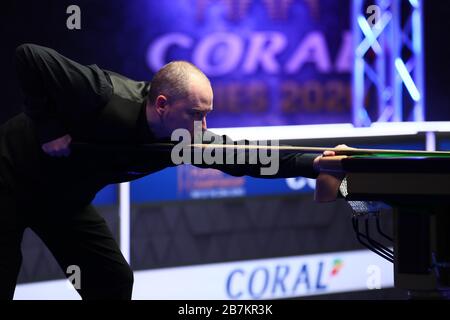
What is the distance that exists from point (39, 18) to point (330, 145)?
1923 millimetres

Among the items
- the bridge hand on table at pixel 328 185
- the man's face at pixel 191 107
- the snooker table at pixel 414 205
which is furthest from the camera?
the man's face at pixel 191 107

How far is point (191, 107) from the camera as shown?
2.81 m

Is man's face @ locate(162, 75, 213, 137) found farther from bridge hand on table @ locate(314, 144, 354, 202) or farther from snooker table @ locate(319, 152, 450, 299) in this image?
snooker table @ locate(319, 152, 450, 299)

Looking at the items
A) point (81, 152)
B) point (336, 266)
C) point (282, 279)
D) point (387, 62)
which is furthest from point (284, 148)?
point (387, 62)

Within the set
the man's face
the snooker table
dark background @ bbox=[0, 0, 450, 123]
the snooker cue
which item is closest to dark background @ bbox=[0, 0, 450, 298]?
dark background @ bbox=[0, 0, 450, 123]

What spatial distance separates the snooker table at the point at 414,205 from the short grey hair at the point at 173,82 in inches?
28.2

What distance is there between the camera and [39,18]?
417cm

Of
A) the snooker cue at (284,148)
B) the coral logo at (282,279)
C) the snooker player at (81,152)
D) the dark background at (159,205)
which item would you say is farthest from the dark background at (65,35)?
the snooker cue at (284,148)

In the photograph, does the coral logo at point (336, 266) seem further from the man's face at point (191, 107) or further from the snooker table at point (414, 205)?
the snooker table at point (414, 205)

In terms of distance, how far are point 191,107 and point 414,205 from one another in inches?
34.6

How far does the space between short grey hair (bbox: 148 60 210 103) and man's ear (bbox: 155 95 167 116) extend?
15 millimetres

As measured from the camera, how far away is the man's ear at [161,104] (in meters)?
2.84

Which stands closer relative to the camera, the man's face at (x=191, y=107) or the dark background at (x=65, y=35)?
the man's face at (x=191, y=107)

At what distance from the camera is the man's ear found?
112 inches
